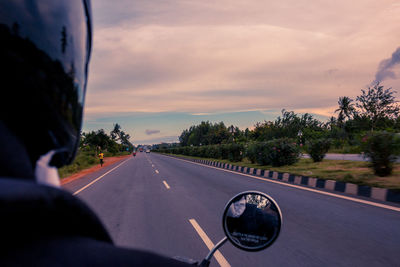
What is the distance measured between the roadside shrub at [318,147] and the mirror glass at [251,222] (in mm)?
18071

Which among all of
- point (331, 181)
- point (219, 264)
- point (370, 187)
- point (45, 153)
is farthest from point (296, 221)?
point (45, 153)

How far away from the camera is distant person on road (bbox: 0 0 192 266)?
0.51 m

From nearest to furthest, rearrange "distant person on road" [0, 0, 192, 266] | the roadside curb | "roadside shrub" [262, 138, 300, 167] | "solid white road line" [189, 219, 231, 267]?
1. "distant person on road" [0, 0, 192, 266]
2. "solid white road line" [189, 219, 231, 267]
3. the roadside curb
4. "roadside shrub" [262, 138, 300, 167]

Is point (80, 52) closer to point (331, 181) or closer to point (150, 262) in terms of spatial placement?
point (150, 262)

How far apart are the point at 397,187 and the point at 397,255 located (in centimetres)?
504

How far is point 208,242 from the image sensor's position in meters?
4.58

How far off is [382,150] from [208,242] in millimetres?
8265

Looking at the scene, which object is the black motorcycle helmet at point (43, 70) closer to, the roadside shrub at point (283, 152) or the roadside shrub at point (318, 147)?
the roadside shrub at point (283, 152)

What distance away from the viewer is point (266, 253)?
159 inches

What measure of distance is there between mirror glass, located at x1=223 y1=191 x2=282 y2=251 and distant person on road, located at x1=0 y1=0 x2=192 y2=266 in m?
0.64

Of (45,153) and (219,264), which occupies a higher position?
(45,153)

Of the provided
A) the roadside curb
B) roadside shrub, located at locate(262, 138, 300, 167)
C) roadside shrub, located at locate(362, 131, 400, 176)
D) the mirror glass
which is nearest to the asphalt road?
the roadside curb

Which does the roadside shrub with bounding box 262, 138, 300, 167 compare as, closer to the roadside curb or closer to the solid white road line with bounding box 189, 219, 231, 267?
the roadside curb

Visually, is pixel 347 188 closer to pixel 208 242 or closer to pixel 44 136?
pixel 208 242
